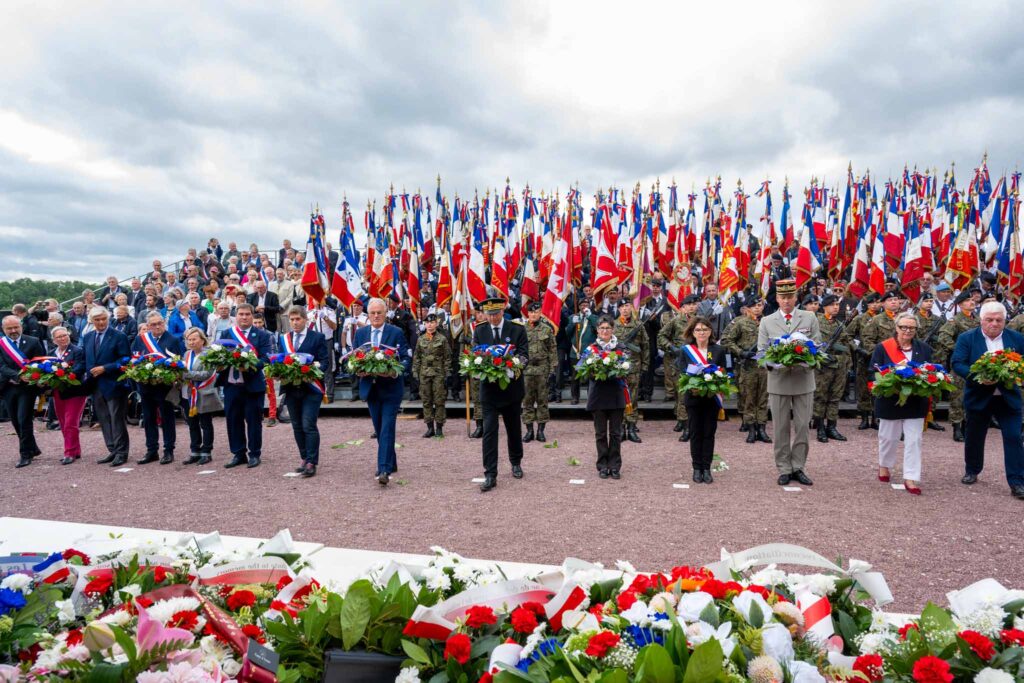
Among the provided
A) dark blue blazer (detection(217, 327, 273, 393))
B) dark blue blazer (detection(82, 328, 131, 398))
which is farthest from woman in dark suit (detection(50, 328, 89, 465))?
dark blue blazer (detection(217, 327, 273, 393))

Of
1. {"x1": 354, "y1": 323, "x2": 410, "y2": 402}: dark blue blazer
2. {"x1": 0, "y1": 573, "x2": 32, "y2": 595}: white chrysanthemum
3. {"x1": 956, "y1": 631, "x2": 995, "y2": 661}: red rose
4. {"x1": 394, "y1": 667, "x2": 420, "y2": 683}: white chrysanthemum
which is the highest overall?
{"x1": 354, "y1": 323, "x2": 410, "y2": 402}: dark blue blazer

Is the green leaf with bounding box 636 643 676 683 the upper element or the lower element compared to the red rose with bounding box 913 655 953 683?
upper

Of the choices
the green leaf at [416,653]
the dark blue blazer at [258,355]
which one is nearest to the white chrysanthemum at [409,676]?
the green leaf at [416,653]

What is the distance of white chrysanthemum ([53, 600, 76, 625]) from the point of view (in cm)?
224

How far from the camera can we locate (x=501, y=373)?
23.7 ft

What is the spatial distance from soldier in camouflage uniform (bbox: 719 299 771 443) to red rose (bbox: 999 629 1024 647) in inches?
337

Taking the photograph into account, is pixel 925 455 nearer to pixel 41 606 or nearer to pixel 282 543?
pixel 282 543

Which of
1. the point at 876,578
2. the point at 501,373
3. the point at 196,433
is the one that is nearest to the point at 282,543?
the point at 876,578

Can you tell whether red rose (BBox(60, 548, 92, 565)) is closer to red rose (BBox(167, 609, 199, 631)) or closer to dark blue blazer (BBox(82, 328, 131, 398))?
red rose (BBox(167, 609, 199, 631))

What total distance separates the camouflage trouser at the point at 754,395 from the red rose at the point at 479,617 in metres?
9.23

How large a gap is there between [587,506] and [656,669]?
494 centimetres

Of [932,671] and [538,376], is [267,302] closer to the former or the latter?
[538,376]

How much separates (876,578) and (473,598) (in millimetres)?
1444

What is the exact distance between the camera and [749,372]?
10.6 metres
